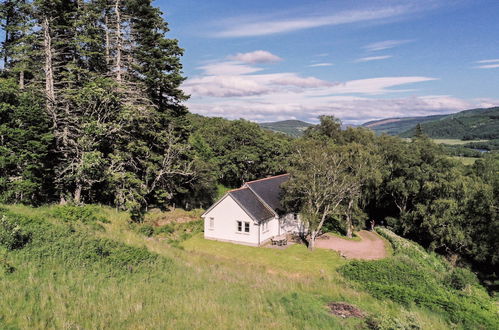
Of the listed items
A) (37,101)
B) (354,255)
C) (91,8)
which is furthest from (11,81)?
(354,255)

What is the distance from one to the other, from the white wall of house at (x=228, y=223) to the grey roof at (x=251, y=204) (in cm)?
46

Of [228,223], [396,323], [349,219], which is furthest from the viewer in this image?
[349,219]

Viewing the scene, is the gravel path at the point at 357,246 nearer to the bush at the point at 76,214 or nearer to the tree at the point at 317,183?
the tree at the point at 317,183

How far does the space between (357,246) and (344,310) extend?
25.8m

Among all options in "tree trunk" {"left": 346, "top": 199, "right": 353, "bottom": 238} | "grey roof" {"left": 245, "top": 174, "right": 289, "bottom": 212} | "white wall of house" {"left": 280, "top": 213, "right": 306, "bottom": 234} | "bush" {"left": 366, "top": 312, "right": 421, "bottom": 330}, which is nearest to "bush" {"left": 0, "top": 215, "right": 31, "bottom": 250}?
"bush" {"left": 366, "top": 312, "right": 421, "bottom": 330}

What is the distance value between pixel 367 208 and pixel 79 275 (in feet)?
164

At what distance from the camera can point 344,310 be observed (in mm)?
10344

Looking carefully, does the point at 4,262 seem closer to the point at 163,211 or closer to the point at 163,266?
the point at 163,266

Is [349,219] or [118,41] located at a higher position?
[118,41]

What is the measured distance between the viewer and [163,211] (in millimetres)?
37156

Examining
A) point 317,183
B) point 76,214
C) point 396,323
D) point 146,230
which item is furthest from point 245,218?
point 396,323

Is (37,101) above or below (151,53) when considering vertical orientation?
below

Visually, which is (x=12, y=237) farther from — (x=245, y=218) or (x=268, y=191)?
(x=268, y=191)

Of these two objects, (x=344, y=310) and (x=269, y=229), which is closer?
(x=344, y=310)
